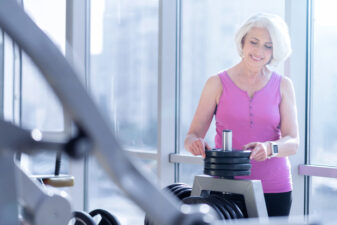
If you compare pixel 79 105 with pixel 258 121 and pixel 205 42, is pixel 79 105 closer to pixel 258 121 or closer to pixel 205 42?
pixel 258 121

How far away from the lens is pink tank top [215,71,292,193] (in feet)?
6.85

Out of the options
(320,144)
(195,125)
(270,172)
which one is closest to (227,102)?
(195,125)

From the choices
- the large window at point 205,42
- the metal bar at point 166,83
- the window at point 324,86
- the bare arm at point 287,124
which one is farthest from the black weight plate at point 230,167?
the metal bar at point 166,83

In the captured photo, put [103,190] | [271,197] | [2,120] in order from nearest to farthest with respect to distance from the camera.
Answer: [2,120] → [271,197] → [103,190]

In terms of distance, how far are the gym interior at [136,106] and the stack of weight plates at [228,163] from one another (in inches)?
1.8

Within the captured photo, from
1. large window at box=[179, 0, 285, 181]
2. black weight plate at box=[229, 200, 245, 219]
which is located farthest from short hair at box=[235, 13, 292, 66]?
large window at box=[179, 0, 285, 181]

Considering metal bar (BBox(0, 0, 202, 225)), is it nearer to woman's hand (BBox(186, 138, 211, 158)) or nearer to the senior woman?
woman's hand (BBox(186, 138, 211, 158))

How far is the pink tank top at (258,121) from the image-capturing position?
2.09m

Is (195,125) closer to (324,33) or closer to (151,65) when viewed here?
(324,33)

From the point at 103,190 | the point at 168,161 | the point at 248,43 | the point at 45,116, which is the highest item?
the point at 248,43

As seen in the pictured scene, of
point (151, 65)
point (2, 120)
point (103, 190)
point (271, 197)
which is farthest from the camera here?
point (103, 190)

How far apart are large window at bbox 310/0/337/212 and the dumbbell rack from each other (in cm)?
142

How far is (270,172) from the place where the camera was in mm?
2084

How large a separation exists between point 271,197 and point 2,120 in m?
1.76
